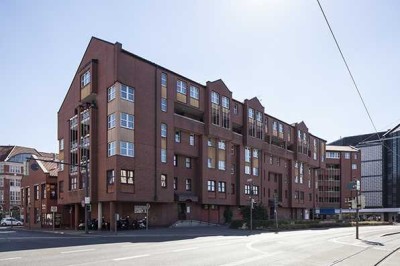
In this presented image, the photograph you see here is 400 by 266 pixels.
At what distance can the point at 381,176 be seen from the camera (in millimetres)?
139125

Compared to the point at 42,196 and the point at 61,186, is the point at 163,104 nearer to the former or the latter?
the point at 61,186

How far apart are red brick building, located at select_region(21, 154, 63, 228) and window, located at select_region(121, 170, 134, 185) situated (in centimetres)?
1813

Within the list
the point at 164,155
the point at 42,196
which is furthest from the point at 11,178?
the point at 164,155

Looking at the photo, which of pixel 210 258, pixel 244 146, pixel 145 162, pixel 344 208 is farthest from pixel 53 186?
pixel 344 208

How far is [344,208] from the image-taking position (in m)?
116

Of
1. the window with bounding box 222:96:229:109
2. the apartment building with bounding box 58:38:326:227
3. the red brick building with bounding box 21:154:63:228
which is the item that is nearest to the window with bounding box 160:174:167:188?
the apartment building with bounding box 58:38:326:227

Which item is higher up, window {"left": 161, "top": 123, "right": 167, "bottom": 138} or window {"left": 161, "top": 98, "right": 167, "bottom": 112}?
window {"left": 161, "top": 98, "right": 167, "bottom": 112}

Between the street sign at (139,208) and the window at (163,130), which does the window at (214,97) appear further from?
the street sign at (139,208)

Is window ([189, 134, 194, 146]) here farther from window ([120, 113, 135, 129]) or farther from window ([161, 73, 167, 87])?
window ([120, 113, 135, 129])

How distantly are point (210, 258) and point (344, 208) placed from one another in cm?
10590

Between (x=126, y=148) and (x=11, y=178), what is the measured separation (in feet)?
235

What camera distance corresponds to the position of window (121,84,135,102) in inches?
1841

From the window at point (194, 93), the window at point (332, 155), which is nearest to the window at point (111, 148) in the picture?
the window at point (194, 93)

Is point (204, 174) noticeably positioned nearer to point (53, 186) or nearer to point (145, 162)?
point (145, 162)
